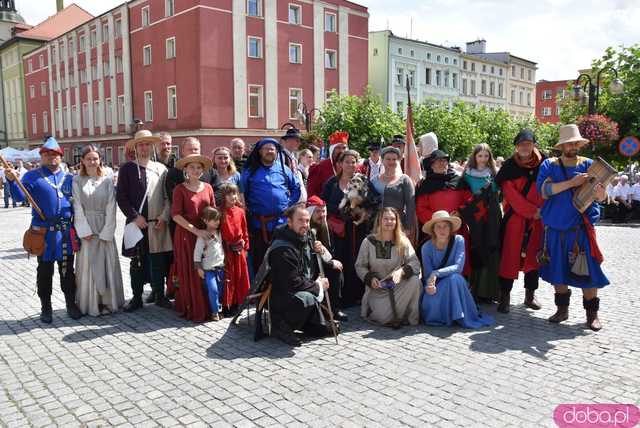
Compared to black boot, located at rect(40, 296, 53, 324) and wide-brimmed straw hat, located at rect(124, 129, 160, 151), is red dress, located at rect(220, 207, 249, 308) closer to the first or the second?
wide-brimmed straw hat, located at rect(124, 129, 160, 151)

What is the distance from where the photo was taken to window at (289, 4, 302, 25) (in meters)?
34.2

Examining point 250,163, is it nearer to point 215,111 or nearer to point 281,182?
point 281,182

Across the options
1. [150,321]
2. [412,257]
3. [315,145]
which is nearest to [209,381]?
[150,321]

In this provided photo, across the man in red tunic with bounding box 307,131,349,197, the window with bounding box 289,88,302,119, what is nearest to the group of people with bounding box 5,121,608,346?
the man in red tunic with bounding box 307,131,349,197

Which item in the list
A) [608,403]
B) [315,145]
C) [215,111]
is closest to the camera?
[608,403]

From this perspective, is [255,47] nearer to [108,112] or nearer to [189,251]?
[108,112]

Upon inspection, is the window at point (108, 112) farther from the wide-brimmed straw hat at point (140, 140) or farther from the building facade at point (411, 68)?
the wide-brimmed straw hat at point (140, 140)

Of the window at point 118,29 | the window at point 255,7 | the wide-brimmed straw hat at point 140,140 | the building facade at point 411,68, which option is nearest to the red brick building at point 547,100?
the building facade at point 411,68

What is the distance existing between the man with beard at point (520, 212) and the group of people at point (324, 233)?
13 millimetres

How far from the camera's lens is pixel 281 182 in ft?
21.2

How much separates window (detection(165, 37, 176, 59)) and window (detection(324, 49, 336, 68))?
9746 mm

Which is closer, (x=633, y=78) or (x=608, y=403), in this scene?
(x=608, y=403)

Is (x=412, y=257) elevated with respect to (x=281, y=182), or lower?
lower

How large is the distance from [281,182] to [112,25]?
3698 cm
